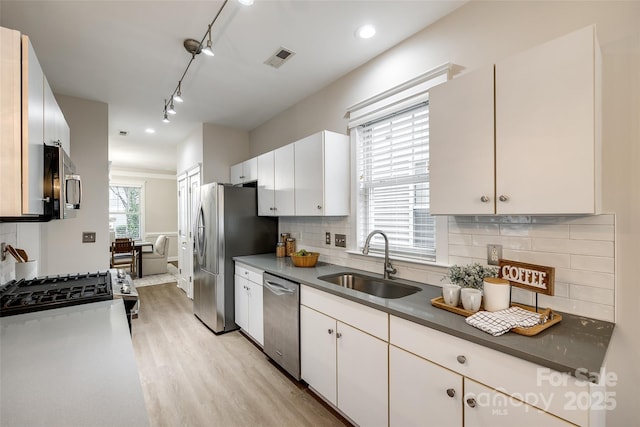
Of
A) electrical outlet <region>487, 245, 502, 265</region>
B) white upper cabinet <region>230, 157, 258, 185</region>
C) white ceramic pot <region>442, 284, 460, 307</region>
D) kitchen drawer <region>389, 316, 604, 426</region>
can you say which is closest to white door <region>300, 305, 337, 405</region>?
kitchen drawer <region>389, 316, 604, 426</region>

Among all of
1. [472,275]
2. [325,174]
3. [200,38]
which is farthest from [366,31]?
[472,275]

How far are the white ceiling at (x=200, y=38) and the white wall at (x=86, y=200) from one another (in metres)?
0.21

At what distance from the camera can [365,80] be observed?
255cm

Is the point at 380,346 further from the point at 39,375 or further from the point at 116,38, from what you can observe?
the point at 116,38

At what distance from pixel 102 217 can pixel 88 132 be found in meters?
0.99

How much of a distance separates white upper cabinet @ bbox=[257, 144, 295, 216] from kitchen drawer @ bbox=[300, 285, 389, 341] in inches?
41.0

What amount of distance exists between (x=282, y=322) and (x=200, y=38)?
236 cm

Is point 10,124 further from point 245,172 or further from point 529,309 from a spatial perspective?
point 245,172

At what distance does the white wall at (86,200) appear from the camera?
3.15 m

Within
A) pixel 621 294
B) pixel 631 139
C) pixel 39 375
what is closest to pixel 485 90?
pixel 631 139

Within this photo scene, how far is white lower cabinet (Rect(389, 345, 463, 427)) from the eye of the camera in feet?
4.29

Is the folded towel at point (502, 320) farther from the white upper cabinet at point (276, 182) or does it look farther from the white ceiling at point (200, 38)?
the white upper cabinet at point (276, 182)

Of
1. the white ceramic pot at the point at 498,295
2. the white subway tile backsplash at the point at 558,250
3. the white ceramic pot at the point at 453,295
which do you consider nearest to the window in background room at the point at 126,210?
the white subway tile backsplash at the point at 558,250

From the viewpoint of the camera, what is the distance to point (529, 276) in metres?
1.35
